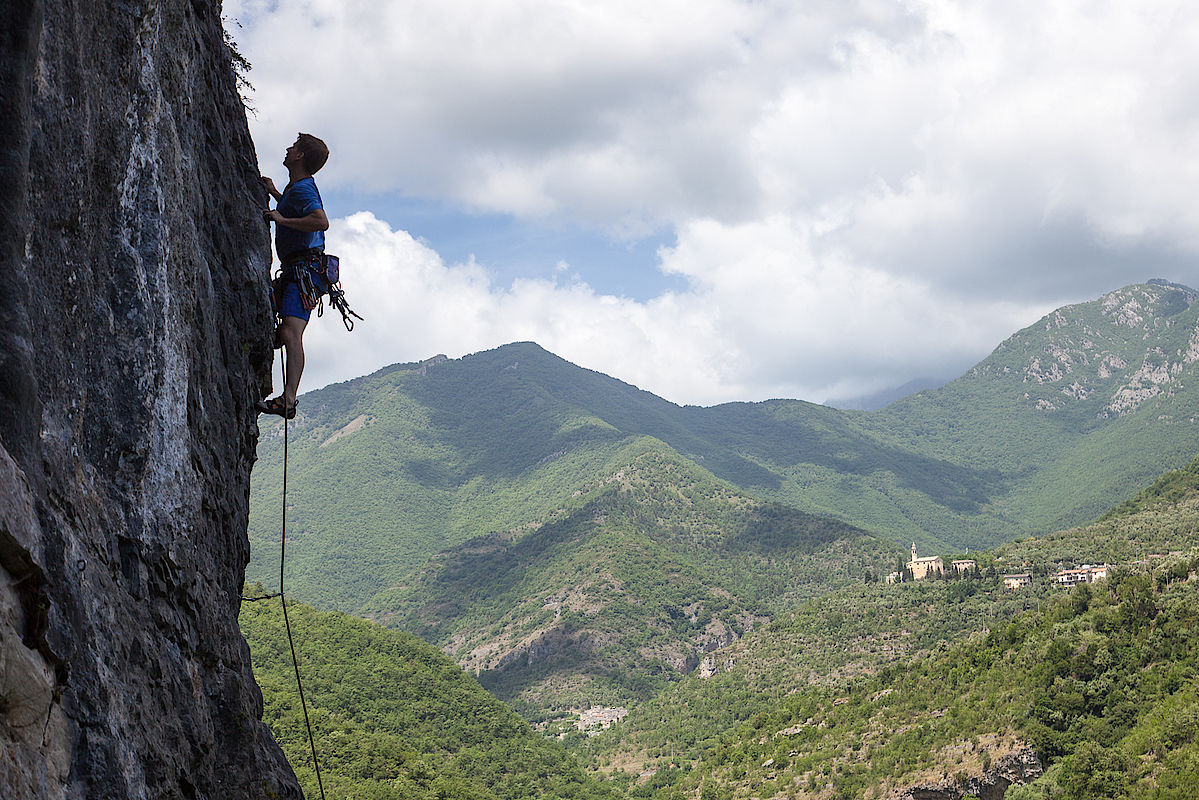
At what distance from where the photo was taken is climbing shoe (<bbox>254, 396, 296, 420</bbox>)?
905cm

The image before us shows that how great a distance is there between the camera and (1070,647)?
53906mm

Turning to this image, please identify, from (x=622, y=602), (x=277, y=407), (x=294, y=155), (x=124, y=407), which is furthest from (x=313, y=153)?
(x=622, y=602)

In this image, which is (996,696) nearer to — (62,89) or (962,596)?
(962,596)

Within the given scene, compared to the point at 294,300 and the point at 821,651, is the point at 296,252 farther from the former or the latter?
the point at 821,651

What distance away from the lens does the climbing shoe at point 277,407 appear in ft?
29.7

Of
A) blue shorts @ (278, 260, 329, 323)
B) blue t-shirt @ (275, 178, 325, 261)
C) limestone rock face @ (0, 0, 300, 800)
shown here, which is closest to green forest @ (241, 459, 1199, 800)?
blue shorts @ (278, 260, 329, 323)

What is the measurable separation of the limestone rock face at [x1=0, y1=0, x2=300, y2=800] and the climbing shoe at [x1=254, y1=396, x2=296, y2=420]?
1.64 ft

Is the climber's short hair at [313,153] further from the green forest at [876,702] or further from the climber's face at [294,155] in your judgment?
the green forest at [876,702]

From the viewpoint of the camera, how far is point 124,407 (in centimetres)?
609

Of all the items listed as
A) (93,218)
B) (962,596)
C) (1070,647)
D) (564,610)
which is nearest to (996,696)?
(1070,647)

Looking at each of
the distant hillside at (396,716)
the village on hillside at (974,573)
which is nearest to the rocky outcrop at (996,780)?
the distant hillside at (396,716)

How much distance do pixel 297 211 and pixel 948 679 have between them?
63.4 m

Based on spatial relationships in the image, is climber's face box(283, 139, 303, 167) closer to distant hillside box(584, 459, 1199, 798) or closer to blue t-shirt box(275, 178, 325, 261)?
blue t-shirt box(275, 178, 325, 261)

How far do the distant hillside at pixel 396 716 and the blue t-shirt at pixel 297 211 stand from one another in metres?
47.8
